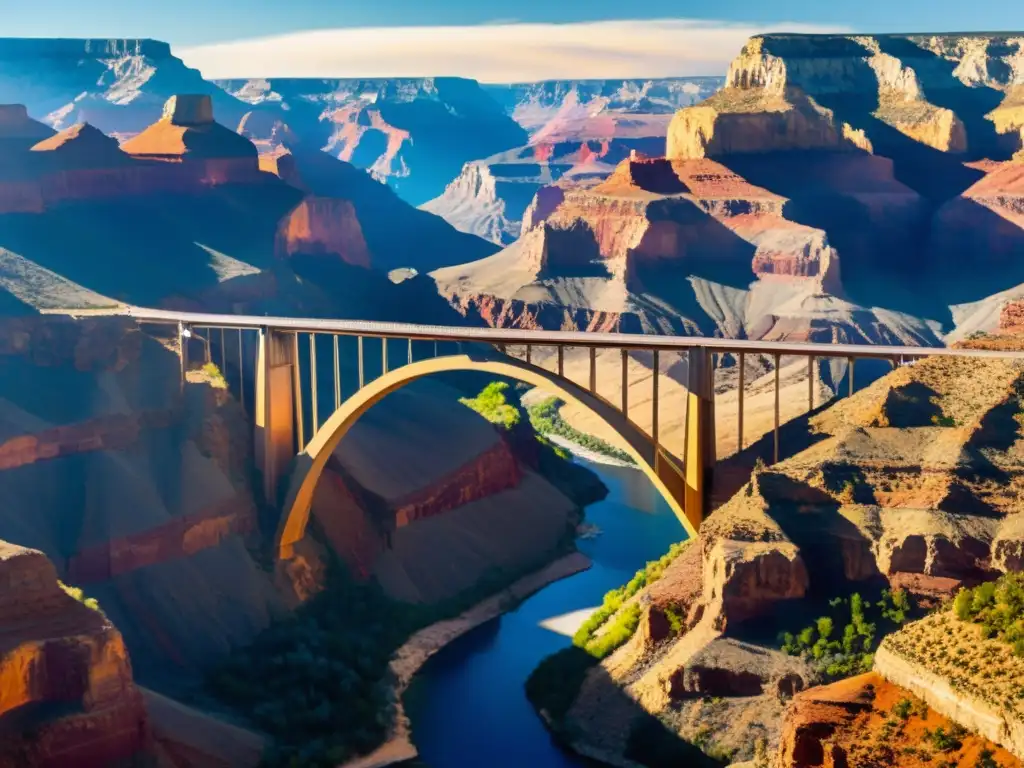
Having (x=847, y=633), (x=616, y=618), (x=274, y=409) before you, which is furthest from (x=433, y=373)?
(x=847, y=633)

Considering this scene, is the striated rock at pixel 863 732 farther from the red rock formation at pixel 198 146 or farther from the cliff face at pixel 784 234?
the cliff face at pixel 784 234

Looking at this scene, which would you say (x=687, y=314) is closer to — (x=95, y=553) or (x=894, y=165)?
(x=894, y=165)

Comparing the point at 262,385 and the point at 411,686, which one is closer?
the point at 411,686

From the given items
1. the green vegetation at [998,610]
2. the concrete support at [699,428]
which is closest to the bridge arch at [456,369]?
the concrete support at [699,428]

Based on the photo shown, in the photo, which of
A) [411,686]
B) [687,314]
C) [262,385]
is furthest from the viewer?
[687,314]

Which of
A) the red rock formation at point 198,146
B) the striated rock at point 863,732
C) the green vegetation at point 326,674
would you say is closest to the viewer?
the striated rock at point 863,732

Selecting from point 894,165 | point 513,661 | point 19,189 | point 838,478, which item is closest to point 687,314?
point 894,165
